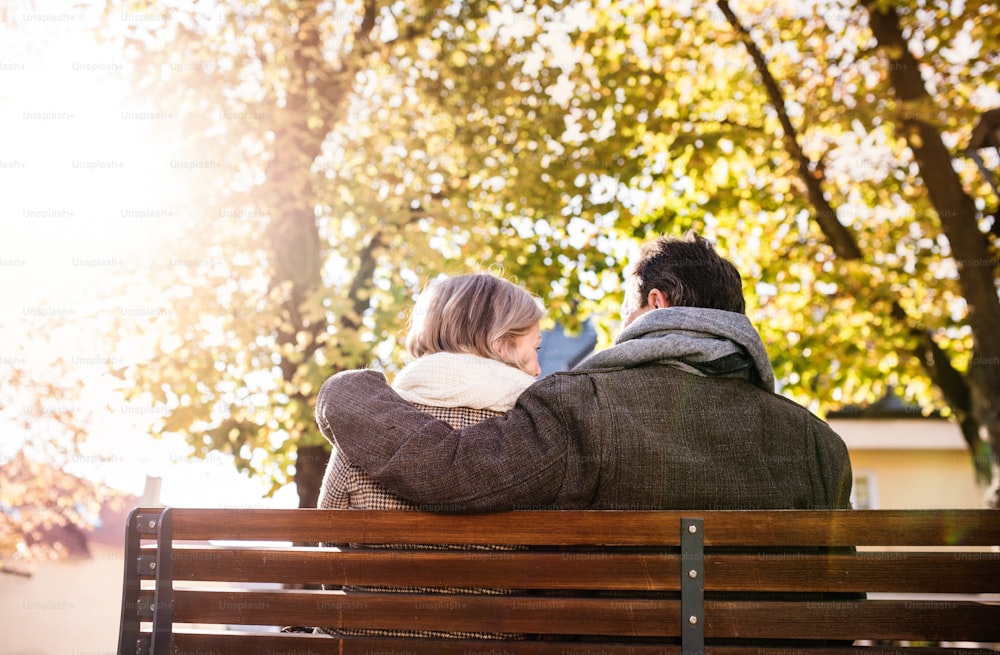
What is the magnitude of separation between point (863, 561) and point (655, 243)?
120 cm

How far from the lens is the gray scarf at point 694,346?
2.57 m

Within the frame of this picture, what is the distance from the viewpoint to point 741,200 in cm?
862

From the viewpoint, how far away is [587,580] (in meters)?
2.33

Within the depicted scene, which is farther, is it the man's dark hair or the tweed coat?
the man's dark hair

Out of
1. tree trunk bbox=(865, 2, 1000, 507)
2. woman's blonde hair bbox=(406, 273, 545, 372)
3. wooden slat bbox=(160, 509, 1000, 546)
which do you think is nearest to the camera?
wooden slat bbox=(160, 509, 1000, 546)

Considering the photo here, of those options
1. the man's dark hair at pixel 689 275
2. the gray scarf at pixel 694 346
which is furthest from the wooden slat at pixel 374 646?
the man's dark hair at pixel 689 275

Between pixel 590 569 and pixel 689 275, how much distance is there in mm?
1001

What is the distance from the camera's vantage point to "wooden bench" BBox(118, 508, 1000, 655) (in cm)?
221

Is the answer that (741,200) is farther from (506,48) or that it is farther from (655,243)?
(655,243)

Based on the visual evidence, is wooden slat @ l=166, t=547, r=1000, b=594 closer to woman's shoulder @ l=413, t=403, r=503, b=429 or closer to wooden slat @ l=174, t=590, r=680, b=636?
wooden slat @ l=174, t=590, r=680, b=636

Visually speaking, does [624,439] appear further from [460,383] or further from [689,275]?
[689,275]

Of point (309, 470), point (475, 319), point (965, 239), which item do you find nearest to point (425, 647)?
point (475, 319)

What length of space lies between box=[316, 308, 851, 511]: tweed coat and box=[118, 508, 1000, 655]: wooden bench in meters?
0.13

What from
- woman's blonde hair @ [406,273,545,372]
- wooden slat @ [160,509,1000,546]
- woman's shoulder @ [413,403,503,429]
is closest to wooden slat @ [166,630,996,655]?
wooden slat @ [160,509,1000,546]
